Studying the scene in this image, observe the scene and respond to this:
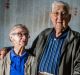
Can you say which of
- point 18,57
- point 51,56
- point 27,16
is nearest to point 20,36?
point 18,57

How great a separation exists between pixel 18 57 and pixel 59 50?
37 cm

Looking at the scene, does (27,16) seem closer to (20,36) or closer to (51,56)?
(20,36)

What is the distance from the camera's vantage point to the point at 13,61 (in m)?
2.31

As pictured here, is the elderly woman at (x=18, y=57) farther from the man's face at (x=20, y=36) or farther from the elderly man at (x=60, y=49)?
the elderly man at (x=60, y=49)

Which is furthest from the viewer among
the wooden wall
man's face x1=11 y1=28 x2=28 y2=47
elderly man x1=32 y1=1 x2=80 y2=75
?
the wooden wall

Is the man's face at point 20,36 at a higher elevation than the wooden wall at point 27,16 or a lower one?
lower

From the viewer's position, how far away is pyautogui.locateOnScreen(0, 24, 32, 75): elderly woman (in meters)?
2.26

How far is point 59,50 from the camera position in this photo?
2172mm

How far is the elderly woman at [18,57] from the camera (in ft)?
7.42

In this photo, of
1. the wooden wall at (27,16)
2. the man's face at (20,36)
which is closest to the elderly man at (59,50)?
the man's face at (20,36)

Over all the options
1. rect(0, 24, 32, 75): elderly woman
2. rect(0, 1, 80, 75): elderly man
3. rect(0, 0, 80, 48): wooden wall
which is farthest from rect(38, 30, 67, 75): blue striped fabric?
rect(0, 0, 80, 48): wooden wall

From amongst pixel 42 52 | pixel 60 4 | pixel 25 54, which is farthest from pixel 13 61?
pixel 60 4

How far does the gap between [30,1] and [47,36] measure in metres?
0.87

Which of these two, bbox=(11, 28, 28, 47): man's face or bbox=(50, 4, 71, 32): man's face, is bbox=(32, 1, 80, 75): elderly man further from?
bbox=(11, 28, 28, 47): man's face
